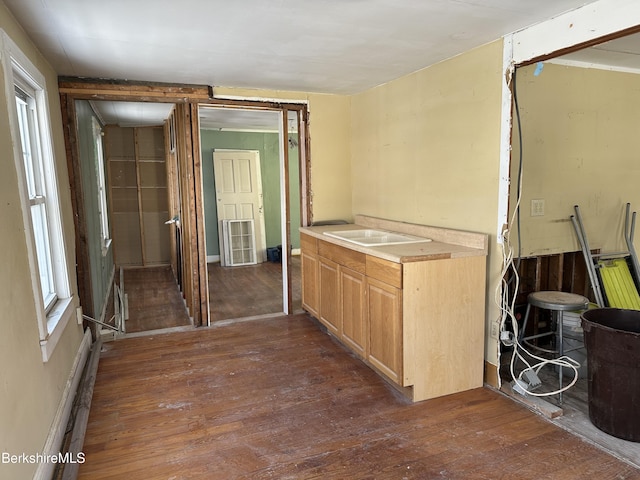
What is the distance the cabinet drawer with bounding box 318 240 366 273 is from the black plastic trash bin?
1.38 meters

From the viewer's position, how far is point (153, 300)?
5.21 metres

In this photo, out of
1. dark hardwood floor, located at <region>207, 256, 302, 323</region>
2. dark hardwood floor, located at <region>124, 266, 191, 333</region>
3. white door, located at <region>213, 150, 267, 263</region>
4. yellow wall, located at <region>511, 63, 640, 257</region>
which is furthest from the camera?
white door, located at <region>213, 150, 267, 263</region>

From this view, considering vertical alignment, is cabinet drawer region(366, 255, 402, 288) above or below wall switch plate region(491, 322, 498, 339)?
above

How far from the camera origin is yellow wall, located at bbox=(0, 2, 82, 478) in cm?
164

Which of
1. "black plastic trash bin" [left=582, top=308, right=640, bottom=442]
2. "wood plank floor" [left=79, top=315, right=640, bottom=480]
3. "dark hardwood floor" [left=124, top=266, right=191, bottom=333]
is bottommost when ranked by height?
"wood plank floor" [left=79, top=315, right=640, bottom=480]

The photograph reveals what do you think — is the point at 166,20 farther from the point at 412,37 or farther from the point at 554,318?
the point at 554,318

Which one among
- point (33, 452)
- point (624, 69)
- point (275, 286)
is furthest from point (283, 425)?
point (624, 69)

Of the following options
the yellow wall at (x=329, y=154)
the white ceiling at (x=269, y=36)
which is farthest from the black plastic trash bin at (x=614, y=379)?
the yellow wall at (x=329, y=154)

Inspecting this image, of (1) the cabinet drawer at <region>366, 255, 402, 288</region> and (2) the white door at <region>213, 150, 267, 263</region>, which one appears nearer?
(1) the cabinet drawer at <region>366, 255, 402, 288</region>

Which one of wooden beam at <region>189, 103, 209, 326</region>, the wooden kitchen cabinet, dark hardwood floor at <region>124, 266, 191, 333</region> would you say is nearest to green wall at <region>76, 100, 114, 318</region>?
dark hardwood floor at <region>124, 266, 191, 333</region>

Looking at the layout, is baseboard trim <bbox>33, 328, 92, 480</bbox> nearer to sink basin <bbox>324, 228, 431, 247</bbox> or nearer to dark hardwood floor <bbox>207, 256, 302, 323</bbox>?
dark hardwood floor <bbox>207, 256, 302, 323</bbox>

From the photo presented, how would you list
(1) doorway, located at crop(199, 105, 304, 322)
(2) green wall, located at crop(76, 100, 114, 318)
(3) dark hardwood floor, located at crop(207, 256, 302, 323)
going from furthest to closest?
(1) doorway, located at crop(199, 105, 304, 322) → (3) dark hardwood floor, located at crop(207, 256, 302, 323) → (2) green wall, located at crop(76, 100, 114, 318)

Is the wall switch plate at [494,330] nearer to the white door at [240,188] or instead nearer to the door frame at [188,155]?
the door frame at [188,155]

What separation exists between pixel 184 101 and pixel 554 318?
359 centimetres
